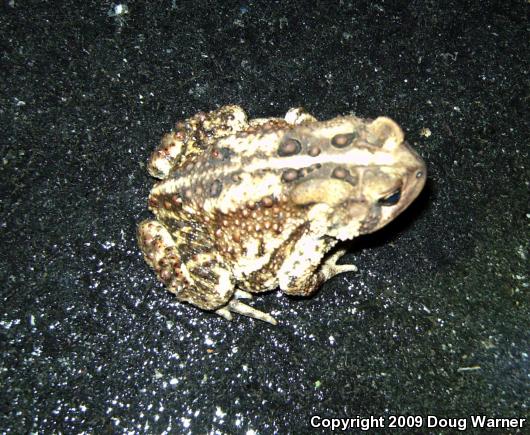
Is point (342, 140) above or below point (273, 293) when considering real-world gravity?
above

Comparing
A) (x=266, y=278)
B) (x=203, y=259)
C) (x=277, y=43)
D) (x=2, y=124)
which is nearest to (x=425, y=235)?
(x=266, y=278)

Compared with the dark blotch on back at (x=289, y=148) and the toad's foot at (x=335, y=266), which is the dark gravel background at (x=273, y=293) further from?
the dark blotch on back at (x=289, y=148)

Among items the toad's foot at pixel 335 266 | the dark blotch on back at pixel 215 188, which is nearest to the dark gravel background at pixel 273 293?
the toad's foot at pixel 335 266

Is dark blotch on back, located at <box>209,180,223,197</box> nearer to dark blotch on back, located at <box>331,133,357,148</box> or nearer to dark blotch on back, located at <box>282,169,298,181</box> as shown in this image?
dark blotch on back, located at <box>282,169,298,181</box>

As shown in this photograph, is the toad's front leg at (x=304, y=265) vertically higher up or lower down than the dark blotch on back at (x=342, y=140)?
lower down

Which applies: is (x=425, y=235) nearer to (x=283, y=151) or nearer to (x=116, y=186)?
(x=283, y=151)

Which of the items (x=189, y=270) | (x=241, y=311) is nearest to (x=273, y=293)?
(x=241, y=311)

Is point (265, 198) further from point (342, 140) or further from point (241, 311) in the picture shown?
point (241, 311)

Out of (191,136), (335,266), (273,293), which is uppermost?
(191,136)
